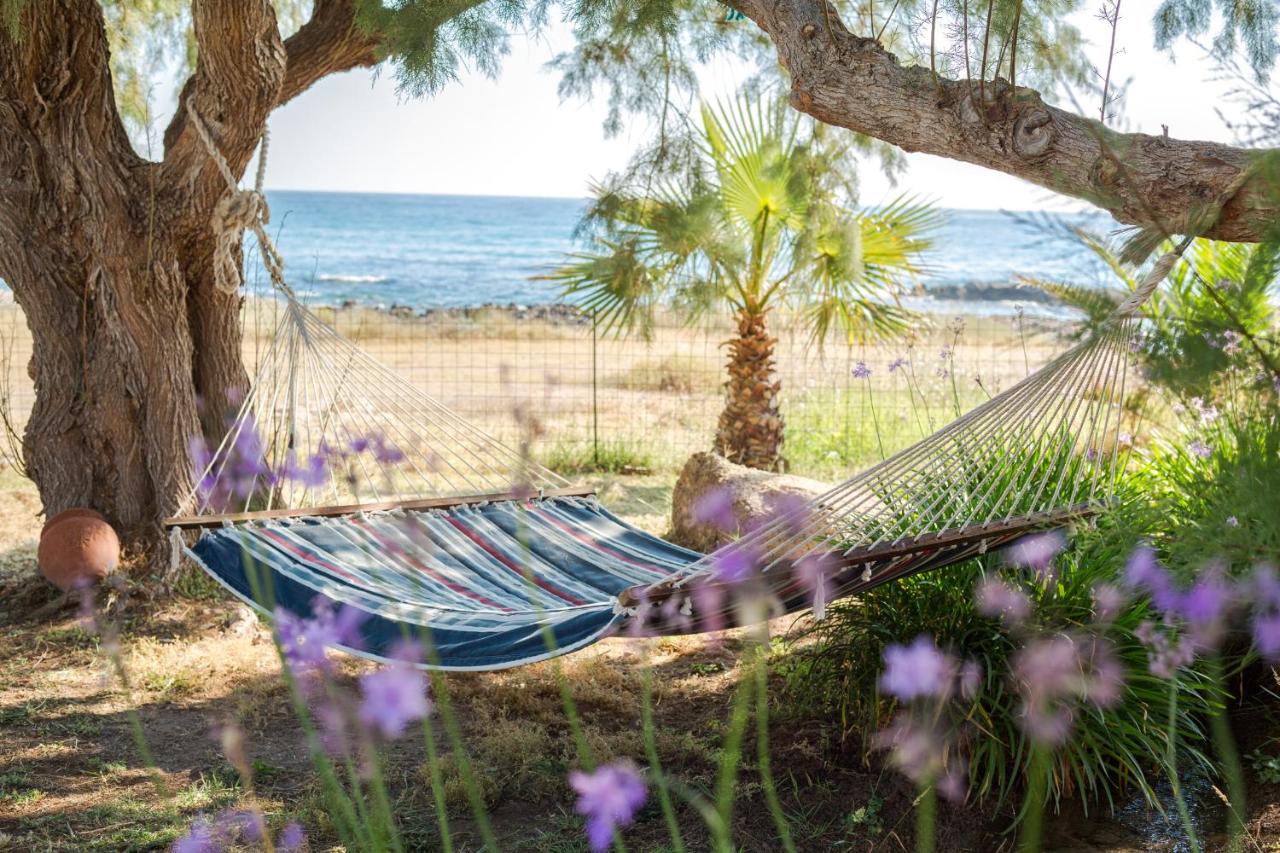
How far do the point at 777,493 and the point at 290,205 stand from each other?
33.9 meters

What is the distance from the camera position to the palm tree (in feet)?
15.2

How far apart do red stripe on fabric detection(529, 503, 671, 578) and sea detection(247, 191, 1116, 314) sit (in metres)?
10.2

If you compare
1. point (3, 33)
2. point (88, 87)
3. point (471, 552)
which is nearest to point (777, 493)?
point (471, 552)

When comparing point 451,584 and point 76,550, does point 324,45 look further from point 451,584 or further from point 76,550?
point 451,584

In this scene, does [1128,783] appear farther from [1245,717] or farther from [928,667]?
[928,667]

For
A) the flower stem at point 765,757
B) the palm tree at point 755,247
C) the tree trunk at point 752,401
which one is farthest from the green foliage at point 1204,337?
the tree trunk at point 752,401

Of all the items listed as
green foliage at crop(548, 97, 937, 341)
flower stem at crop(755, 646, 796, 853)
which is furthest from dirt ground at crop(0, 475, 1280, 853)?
green foliage at crop(548, 97, 937, 341)

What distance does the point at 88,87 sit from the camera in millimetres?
3312

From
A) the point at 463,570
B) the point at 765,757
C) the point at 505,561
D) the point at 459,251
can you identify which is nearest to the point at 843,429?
the point at 505,561

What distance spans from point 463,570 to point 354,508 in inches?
16.4

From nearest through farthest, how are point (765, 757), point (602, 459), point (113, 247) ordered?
1. point (765, 757)
2. point (113, 247)
3. point (602, 459)

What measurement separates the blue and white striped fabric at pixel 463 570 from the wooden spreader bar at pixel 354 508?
→ 0.9 inches

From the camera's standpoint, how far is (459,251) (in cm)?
2859

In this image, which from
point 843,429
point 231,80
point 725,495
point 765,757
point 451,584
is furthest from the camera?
point 843,429
